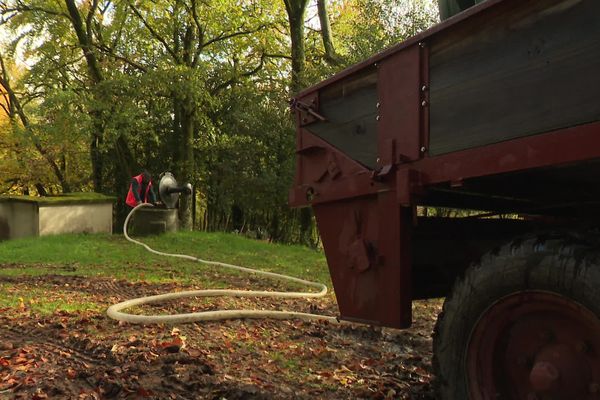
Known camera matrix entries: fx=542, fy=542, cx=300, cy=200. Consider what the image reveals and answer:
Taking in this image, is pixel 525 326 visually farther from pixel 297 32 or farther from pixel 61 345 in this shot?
pixel 297 32

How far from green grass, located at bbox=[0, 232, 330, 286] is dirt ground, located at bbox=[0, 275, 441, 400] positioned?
307 centimetres

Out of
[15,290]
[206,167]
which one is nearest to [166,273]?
[15,290]

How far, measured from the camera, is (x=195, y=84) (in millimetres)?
14656

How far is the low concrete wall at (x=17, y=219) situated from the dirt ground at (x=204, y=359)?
11.1 metres

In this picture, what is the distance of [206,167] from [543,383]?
17.1 meters

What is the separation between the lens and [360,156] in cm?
297

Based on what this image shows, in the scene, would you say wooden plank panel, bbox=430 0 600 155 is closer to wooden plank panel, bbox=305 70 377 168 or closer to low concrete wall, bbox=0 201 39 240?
wooden plank panel, bbox=305 70 377 168

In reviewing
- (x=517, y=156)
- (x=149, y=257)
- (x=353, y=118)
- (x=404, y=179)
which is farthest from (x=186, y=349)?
(x=149, y=257)

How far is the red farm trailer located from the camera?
199cm

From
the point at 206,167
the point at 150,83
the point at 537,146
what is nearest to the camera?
the point at 537,146

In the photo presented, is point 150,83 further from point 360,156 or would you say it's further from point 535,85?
point 535,85

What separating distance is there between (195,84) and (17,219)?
704 cm

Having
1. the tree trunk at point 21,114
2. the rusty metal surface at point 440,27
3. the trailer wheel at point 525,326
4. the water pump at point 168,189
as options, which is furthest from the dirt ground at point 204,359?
the tree trunk at point 21,114

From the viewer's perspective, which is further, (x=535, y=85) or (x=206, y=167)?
(x=206, y=167)
